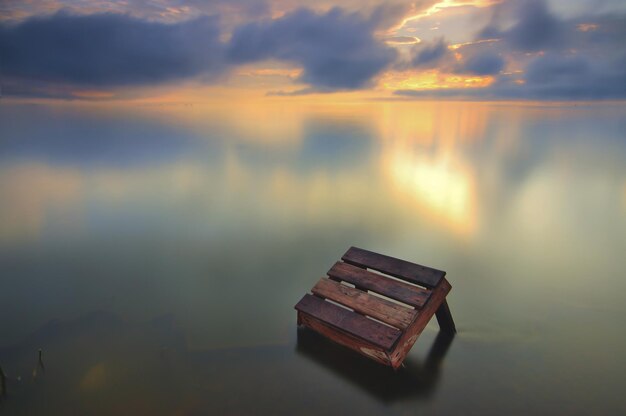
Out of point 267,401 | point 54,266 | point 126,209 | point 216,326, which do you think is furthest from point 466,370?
point 126,209

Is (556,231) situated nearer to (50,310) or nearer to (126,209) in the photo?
(50,310)

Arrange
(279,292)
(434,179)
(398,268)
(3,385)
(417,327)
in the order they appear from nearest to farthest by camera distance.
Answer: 1. (3,385)
2. (417,327)
3. (398,268)
4. (279,292)
5. (434,179)

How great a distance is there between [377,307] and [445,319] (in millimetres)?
1101

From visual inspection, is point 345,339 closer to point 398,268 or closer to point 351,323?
point 351,323

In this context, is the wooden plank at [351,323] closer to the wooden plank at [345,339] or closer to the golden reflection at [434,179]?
the wooden plank at [345,339]

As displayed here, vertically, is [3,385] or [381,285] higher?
[381,285]

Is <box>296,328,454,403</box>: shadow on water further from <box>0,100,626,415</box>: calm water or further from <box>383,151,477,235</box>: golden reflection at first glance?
<box>383,151,477,235</box>: golden reflection

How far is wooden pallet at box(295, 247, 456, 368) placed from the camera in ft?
13.0

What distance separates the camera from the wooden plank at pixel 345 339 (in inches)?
155

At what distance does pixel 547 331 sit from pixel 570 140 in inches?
1321

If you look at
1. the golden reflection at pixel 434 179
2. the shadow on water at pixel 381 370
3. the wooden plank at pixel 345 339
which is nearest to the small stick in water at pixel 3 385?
the shadow on water at pixel 381 370

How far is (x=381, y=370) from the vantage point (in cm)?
419

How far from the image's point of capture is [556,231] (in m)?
9.92

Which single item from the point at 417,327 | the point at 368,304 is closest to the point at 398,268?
the point at 368,304
